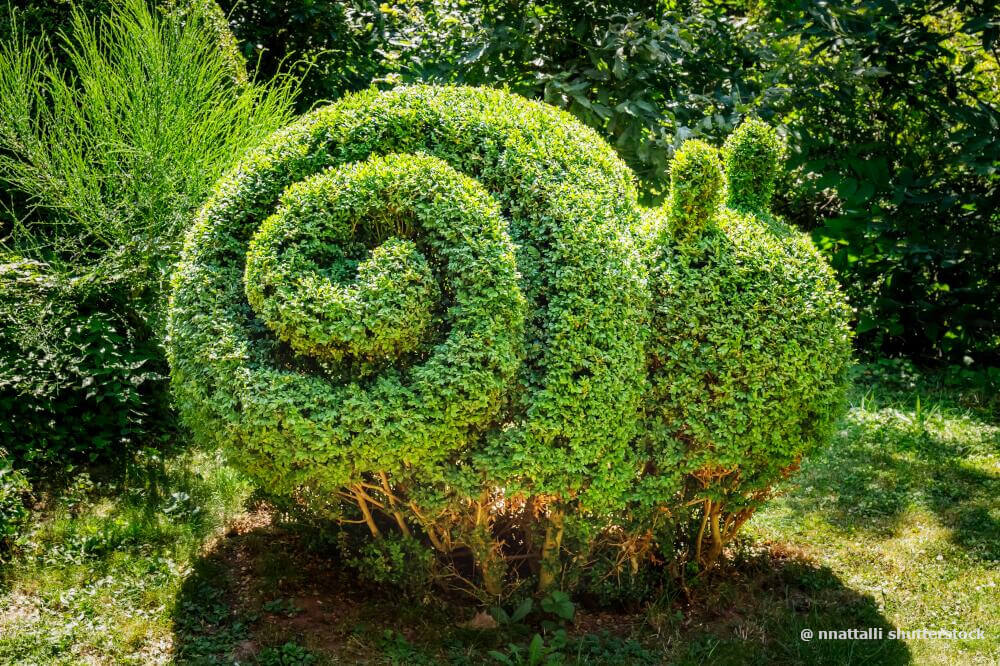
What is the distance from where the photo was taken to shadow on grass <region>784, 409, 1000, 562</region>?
5.21 meters

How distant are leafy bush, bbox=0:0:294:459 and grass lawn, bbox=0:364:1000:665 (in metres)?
0.46

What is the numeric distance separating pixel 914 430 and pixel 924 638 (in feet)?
9.64

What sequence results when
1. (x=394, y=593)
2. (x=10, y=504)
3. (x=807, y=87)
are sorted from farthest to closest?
1. (x=807, y=87)
2. (x=10, y=504)
3. (x=394, y=593)

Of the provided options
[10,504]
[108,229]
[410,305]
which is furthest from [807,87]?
[10,504]

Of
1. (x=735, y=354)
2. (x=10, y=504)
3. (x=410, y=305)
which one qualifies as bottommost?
(x=10, y=504)

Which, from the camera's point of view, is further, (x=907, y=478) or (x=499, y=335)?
(x=907, y=478)

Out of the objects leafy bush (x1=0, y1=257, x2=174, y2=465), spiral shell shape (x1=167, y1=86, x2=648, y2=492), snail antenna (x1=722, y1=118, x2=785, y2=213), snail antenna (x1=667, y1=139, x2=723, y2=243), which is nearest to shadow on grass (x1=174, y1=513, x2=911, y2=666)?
spiral shell shape (x1=167, y1=86, x2=648, y2=492)

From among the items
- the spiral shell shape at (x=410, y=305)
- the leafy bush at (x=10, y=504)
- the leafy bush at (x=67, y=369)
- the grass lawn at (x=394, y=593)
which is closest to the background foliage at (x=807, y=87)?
the spiral shell shape at (x=410, y=305)

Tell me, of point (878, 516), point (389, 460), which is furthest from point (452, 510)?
point (878, 516)

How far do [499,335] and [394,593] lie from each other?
1.47 m

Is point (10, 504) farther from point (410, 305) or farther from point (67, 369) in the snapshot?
point (410, 305)

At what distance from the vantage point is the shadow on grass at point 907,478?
5.21 meters

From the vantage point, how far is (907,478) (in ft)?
19.1

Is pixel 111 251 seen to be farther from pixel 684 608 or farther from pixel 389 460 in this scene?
pixel 684 608
